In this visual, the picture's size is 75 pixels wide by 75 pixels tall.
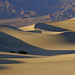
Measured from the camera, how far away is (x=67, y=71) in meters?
9.26

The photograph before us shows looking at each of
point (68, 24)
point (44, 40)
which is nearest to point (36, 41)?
point (44, 40)

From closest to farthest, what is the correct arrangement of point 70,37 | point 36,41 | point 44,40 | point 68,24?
1. point 36,41
2. point 44,40
3. point 70,37
4. point 68,24

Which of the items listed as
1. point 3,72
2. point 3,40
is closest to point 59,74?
point 3,72

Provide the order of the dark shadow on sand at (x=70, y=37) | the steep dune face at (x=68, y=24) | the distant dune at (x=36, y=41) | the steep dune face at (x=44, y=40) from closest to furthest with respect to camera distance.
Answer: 1. the distant dune at (x=36, y=41)
2. the steep dune face at (x=44, y=40)
3. the dark shadow on sand at (x=70, y=37)
4. the steep dune face at (x=68, y=24)

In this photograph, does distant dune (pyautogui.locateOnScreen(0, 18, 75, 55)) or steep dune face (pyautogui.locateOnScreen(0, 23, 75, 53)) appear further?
steep dune face (pyautogui.locateOnScreen(0, 23, 75, 53))

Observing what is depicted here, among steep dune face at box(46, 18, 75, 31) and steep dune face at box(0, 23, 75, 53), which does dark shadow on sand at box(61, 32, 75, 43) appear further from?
steep dune face at box(46, 18, 75, 31)

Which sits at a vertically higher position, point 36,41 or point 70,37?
point 70,37

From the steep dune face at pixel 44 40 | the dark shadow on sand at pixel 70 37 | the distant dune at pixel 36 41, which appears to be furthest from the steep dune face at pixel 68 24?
the steep dune face at pixel 44 40

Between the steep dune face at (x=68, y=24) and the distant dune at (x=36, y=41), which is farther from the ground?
the steep dune face at (x=68, y=24)

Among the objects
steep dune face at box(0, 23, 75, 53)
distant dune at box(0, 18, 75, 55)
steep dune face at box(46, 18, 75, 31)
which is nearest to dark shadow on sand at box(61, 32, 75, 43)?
distant dune at box(0, 18, 75, 55)

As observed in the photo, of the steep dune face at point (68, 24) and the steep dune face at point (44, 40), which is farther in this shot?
the steep dune face at point (68, 24)

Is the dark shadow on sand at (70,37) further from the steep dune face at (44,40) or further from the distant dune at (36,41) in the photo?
the steep dune face at (44,40)

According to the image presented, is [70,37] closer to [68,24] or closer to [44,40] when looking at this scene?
[44,40]

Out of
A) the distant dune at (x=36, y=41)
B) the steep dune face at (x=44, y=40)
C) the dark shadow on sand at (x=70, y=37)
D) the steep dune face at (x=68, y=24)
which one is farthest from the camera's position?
the steep dune face at (x=68, y=24)
